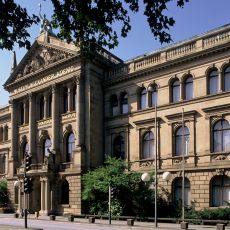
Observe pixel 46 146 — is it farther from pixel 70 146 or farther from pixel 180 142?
pixel 180 142

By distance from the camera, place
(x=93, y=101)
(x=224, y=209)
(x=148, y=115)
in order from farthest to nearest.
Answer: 1. (x=93, y=101)
2. (x=148, y=115)
3. (x=224, y=209)

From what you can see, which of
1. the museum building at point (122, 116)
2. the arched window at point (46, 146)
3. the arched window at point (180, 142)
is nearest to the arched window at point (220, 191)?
the museum building at point (122, 116)

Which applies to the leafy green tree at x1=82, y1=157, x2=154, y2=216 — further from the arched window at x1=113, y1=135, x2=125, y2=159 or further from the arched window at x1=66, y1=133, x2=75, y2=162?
the arched window at x1=66, y1=133, x2=75, y2=162

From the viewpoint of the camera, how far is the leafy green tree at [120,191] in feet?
133

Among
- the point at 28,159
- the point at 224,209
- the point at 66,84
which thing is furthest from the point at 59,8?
the point at 66,84

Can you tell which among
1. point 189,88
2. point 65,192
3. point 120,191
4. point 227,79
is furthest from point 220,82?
point 65,192

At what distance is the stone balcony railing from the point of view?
128 feet

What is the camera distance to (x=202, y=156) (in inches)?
1545

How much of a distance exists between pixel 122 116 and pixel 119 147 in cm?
305

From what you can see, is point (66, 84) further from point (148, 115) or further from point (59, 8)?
point (59, 8)

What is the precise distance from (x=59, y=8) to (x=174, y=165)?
30461 millimetres

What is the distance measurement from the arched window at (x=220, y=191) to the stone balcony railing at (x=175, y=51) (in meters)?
10.6

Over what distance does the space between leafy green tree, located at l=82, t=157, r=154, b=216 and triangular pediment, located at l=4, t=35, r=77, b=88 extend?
13.3 metres

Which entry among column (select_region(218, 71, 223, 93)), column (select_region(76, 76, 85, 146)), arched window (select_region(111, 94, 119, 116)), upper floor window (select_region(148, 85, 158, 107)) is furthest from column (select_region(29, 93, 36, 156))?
column (select_region(218, 71, 223, 93))
